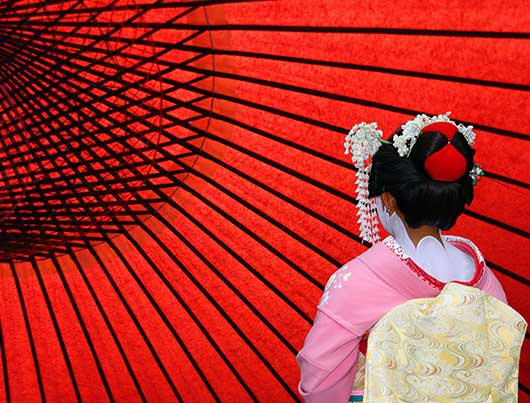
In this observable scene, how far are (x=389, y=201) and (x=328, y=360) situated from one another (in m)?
0.35

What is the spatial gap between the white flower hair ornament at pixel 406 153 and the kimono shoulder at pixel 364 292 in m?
0.10

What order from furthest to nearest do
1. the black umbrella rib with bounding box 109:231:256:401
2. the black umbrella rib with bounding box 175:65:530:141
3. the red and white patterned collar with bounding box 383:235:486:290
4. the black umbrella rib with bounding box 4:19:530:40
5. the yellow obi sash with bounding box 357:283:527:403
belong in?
the black umbrella rib with bounding box 109:231:256:401, the black umbrella rib with bounding box 175:65:530:141, the black umbrella rib with bounding box 4:19:530:40, the red and white patterned collar with bounding box 383:235:486:290, the yellow obi sash with bounding box 357:283:527:403

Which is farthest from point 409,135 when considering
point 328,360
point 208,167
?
point 208,167

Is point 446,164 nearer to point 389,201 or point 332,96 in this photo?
point 389,201

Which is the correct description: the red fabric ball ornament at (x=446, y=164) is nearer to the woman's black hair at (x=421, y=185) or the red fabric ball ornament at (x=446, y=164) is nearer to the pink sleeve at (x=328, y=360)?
the woman's black hair at (x=421, y=185)

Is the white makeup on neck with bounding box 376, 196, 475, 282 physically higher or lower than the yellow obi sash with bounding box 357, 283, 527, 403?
higher

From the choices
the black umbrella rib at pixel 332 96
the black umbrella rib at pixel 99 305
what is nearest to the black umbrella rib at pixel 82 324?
the black umbrella rib at pixel 99 305

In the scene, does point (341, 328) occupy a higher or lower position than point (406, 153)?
lower

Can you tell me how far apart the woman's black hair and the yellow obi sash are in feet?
0.53

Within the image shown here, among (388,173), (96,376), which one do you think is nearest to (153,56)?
(388,173)

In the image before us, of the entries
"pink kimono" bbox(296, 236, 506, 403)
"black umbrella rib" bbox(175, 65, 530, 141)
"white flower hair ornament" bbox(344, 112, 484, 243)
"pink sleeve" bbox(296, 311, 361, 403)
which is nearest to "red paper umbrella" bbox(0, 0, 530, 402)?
"black umbrella rib" bbox(175, 65, 530, 141)

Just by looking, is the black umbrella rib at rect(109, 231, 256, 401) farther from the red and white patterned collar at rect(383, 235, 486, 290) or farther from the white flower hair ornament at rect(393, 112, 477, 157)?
the white flower hair ornament at rect(393, 112, 477, 157)

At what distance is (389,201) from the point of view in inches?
66.6

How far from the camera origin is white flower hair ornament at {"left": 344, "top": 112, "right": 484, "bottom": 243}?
1.60m
